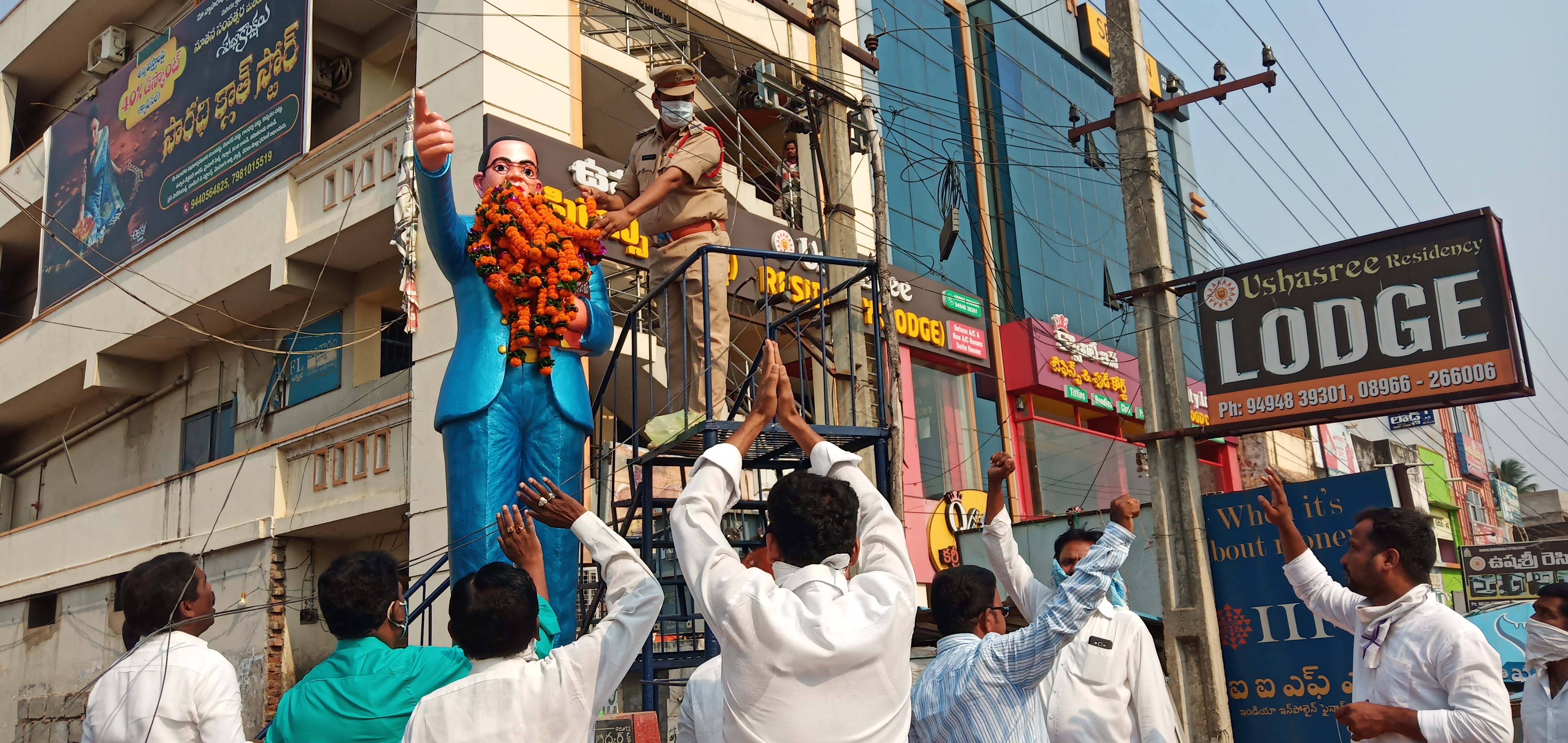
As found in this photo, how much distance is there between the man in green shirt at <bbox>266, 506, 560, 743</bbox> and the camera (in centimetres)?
285

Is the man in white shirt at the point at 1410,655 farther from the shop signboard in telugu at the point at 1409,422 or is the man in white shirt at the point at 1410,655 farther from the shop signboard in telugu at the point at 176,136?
the shop signboard in telugu at the point at 1409,422

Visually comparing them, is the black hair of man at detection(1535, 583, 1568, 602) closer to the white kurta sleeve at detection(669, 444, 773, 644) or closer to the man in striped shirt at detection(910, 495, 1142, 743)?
the man in striped shirt at detection(910, 495, 1142, 743)

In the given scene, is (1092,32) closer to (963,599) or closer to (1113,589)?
(1113,589)

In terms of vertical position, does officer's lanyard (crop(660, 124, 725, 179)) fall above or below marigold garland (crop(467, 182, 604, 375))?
above

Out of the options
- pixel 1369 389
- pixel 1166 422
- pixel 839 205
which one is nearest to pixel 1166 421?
pixel 1166 422

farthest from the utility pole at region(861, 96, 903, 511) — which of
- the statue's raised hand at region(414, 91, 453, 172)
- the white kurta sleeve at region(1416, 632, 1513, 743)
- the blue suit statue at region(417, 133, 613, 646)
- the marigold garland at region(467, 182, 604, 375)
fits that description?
the white kurta sleeve at region(1416, 632, 1513, 743)

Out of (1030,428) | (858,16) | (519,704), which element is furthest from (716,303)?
(1030,428)

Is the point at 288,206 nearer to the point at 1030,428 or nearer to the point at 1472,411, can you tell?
the point at 1030,428

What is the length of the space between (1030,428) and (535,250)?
1452 cm

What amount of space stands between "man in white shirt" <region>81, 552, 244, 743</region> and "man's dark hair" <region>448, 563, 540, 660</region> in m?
0.87

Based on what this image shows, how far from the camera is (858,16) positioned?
653 inches

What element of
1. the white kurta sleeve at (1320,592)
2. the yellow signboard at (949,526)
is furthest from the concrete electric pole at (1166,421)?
the yellow signboard at (949,526)

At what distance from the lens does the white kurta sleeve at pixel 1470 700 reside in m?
3.22

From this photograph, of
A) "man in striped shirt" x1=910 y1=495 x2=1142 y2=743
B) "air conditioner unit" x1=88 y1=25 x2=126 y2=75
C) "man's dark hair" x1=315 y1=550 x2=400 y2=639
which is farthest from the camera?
"air conditioner unit" x1=88 y1=25 x2=126 y2=75
